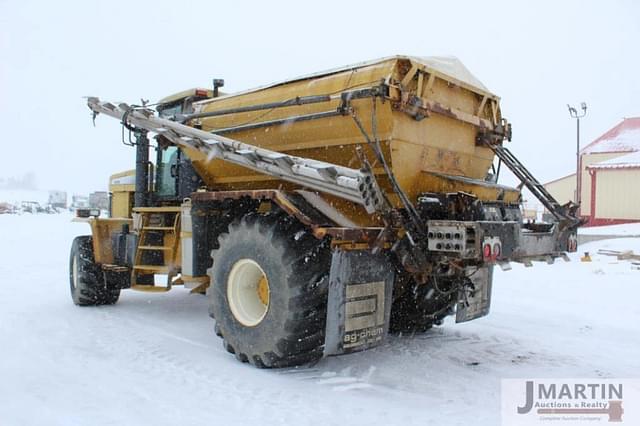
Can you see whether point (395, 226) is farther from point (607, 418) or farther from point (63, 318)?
point (63, 318)

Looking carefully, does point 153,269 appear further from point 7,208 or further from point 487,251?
point 7,208

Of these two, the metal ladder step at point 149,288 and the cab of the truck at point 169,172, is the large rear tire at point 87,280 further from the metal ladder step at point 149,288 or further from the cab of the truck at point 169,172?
the metal ladder step at point 149,288

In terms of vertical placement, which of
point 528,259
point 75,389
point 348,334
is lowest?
point 75,389

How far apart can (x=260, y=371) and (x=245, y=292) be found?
31.0 inches

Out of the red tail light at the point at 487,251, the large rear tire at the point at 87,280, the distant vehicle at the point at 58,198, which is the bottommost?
the large rear tire at the point at 87,280

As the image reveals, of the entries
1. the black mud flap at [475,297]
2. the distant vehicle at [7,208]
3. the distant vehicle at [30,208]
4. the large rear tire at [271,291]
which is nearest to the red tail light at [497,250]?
the black mud flap at [475,297]

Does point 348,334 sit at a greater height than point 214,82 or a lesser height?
lesser

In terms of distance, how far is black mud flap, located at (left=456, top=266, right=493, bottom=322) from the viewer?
5.58 m

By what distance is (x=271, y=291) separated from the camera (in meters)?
5.20

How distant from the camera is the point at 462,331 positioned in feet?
23.4

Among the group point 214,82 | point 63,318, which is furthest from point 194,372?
point 214,82

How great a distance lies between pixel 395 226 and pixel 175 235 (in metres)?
3.17

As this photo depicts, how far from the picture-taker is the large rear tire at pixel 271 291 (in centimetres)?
507

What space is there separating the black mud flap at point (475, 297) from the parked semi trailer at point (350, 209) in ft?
0.05
